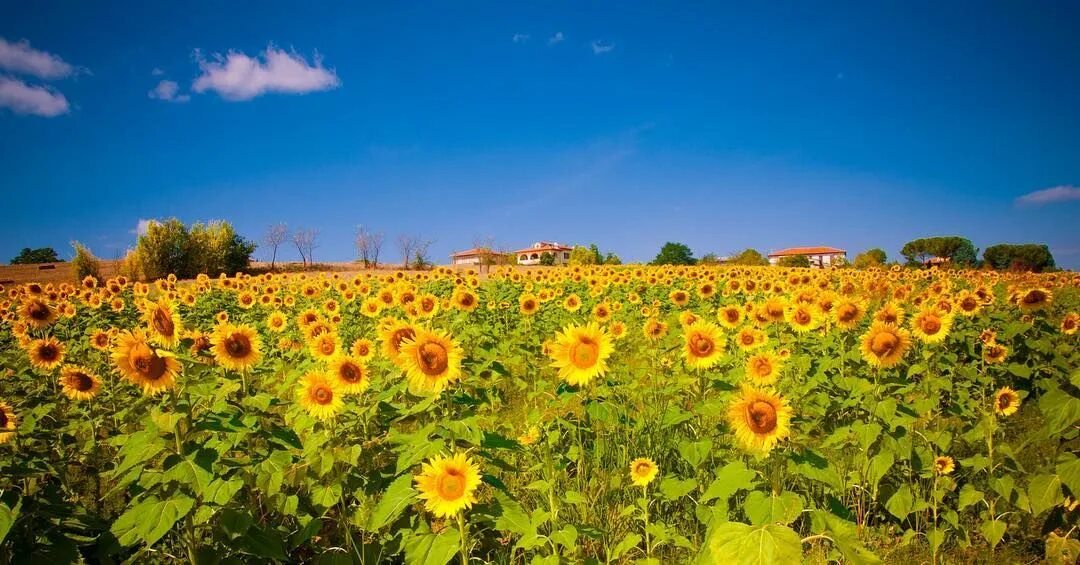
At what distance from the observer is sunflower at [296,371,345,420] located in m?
3.38

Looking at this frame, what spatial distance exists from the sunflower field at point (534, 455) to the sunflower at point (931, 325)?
0.07 ft

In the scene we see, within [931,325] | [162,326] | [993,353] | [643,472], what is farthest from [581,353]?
[993,353]

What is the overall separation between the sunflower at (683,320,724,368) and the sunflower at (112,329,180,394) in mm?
3378

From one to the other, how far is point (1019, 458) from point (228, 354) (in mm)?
7238

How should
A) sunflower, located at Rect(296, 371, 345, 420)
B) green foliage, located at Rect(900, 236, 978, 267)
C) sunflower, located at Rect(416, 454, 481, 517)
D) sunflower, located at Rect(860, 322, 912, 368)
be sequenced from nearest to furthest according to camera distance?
sunflower, located at Rect(416, 454, 481, 517) → sunflower, located at Rect(296, 371, 345, 420) → sunflower, located at Rect(860, 322, 912, 368) → green foliage, located at Rect(900, 236, 978, 267)

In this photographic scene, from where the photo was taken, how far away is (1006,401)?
448 centimetres

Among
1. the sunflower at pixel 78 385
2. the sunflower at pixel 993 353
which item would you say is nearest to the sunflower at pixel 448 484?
the sunflower at pixel 78 385

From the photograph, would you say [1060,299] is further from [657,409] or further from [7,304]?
[7,304]

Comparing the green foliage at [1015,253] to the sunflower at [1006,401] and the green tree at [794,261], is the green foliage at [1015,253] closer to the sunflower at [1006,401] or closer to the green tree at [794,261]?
the green tree at [794,261]

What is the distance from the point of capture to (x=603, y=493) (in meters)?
4.14

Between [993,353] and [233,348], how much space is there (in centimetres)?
734

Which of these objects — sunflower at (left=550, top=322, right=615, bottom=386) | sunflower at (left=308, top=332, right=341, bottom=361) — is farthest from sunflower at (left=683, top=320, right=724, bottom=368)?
sunflower at (left=308, top=332, right=341, bottom=361)

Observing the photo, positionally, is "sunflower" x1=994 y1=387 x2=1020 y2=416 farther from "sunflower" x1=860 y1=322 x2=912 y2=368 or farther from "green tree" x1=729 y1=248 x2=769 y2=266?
"green tree" x1=729 y1=248 x2=769 y2=266

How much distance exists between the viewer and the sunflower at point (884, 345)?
137 inches
